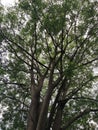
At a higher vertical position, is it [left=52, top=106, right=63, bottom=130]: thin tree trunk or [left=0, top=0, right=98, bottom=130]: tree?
[left=0, top=0, right=98, bottom=130]: tree

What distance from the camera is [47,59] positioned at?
32.8ft

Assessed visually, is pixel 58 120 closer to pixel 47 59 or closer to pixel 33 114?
pixel 33 114

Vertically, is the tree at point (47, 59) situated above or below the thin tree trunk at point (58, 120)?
above

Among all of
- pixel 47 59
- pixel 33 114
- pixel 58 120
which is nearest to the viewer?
pixel 33 114

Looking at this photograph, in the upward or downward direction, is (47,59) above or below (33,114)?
above

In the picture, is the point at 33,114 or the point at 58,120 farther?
the point at 58,120

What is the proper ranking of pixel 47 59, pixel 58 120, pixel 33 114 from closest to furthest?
pixel 33 114 < pixel 58 120 < pixel 47 59

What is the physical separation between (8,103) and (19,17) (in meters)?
3.60

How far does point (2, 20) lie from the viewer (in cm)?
861

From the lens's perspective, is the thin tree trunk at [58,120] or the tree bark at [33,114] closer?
the tree bark at [33,114]

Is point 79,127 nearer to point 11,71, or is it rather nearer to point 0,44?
point 11,71

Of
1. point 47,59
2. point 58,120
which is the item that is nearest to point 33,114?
point 58,120

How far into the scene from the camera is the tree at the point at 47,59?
7.47 meters

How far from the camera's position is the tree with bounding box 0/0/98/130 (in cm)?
747
